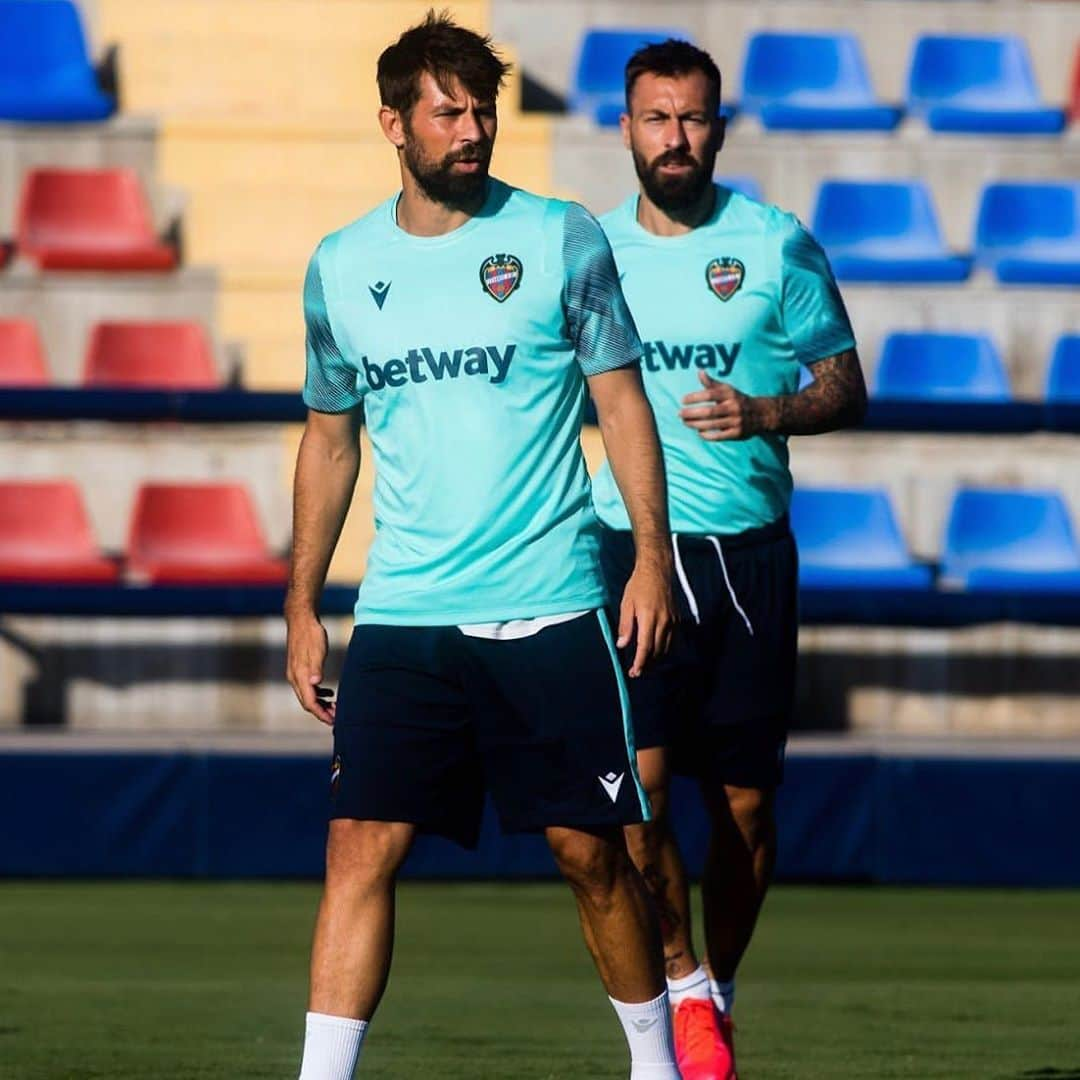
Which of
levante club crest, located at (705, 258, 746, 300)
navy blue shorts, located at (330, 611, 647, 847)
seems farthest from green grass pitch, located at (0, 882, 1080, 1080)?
levante club crest, located at (705, 258, 746, 300)

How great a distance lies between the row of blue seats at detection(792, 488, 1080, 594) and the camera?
370 inches

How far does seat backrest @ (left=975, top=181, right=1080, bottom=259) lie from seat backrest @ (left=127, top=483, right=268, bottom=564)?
3860 millimetres

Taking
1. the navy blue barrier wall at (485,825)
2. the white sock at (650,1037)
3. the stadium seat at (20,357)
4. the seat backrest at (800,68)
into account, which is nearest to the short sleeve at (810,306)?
the white sock at (650,1037)

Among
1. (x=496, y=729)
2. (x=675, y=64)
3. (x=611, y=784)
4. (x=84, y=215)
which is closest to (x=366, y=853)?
(x=496, y=729)

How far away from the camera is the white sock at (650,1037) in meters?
3.83

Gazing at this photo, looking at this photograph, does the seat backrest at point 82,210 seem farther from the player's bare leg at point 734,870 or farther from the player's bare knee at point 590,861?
the player's bare knee at point 590,861

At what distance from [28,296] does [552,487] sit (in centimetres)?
720

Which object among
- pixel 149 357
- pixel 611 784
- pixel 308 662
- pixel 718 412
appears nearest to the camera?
pixel 611 784

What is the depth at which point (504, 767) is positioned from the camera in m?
3.77

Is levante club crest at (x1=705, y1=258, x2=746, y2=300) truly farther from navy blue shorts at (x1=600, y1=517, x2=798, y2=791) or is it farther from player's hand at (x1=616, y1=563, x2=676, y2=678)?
player's hand at (x1=616, y1=563, x2=676, y2=678)

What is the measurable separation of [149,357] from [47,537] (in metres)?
1.14

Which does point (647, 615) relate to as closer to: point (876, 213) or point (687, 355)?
point (687, 355)

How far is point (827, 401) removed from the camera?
472cm

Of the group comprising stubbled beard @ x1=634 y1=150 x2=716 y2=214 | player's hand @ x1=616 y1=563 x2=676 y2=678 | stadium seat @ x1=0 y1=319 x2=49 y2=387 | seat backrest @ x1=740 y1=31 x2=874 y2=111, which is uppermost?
stubbled beard @ x1=634 y1=150 x2=716 y2=214
